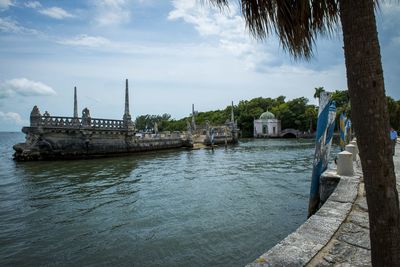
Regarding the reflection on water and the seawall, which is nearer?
the seawall

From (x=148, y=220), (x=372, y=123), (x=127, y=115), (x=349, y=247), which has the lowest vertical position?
(x=148, y=220)

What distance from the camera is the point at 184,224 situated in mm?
7402

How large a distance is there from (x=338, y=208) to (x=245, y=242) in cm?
226

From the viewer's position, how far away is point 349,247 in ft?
10.9

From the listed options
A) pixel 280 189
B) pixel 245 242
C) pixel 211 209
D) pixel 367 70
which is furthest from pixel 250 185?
pixel 367 70

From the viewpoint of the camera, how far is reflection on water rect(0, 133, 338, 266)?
5695mm

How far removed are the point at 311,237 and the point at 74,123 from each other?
27.0 meters

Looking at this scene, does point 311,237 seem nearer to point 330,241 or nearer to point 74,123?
point 330,241

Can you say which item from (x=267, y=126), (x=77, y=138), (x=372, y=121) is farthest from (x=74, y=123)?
(x=267, y=126)

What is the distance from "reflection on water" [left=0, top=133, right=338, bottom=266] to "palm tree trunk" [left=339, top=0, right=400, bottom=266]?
3.74 metres

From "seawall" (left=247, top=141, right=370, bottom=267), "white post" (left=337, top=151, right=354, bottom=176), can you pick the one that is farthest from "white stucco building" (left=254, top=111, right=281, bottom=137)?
"seawall" (left=247, top=141, right=370, bottom=267)

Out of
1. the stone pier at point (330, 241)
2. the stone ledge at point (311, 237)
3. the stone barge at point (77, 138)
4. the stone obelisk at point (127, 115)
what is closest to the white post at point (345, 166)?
the stone ledge at point (311, 237)

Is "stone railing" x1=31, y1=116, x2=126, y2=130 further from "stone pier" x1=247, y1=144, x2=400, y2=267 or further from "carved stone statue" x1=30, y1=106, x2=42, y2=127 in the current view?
"stone pier" x1=247, y1=144, x2=400, y2=267

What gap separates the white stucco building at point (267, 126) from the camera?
82250 millimetres
